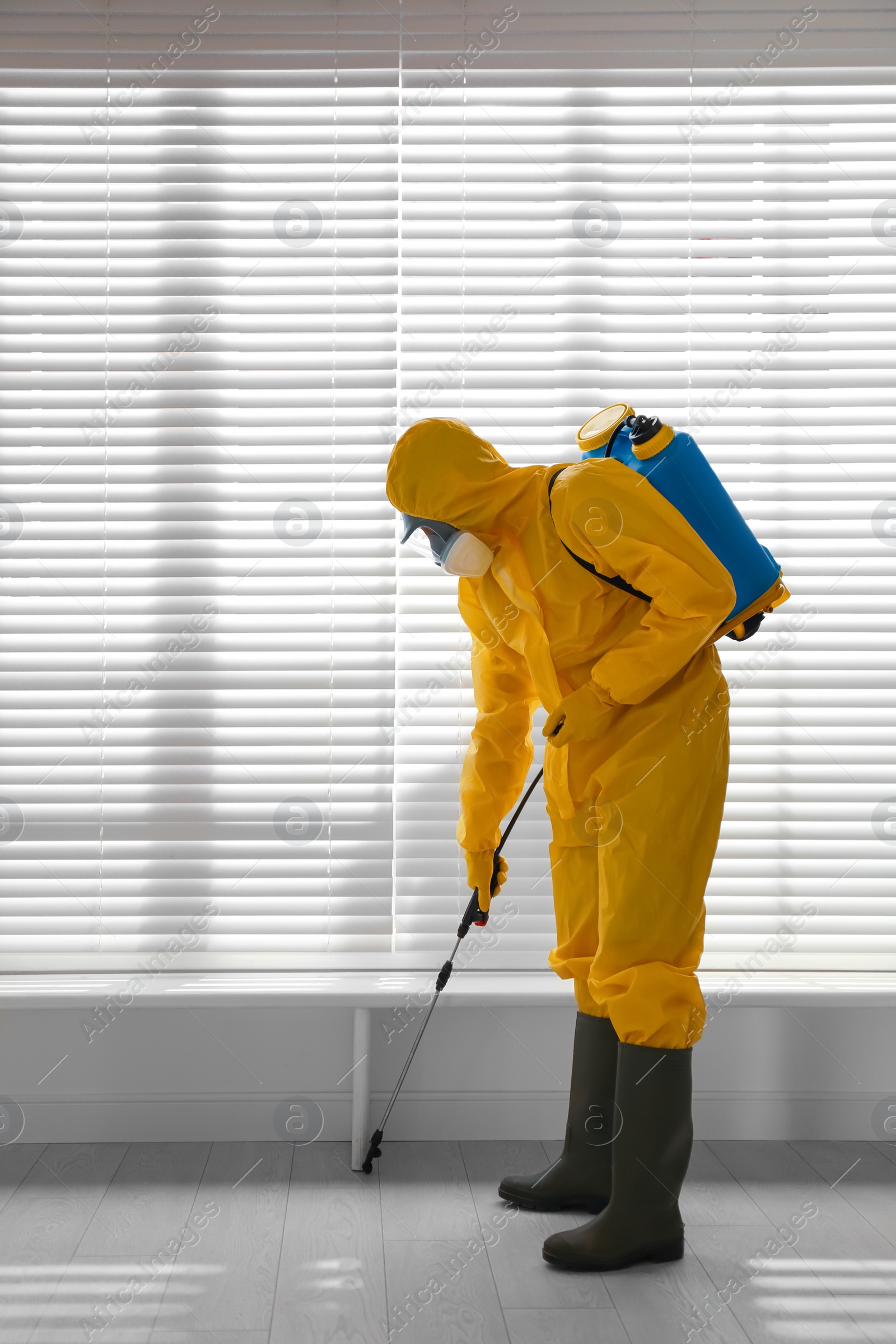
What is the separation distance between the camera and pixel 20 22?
240 cm

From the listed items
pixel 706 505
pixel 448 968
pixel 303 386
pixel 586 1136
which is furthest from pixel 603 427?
pixel 586 1136

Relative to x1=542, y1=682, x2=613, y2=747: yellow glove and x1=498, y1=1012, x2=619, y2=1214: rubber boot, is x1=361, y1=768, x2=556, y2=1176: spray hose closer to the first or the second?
x1=542, y1=682, x2=613, y2=747: yellow glove

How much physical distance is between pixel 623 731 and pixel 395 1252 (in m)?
1.08

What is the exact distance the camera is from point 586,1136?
6.43 feet

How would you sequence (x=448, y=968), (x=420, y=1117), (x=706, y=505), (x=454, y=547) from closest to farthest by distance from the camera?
(x=706, y=505), (x=454, y=547), (x=448, y=968), (x=420, y=1117)

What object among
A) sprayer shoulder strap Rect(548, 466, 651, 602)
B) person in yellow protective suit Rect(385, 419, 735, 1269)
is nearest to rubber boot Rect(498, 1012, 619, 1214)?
person in yellow protective suit Rect(385, 419, 735, 1269)

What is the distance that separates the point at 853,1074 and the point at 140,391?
2478mm

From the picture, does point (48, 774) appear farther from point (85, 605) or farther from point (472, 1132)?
point (472, 1132)

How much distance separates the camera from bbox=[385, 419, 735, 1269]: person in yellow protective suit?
1.72m

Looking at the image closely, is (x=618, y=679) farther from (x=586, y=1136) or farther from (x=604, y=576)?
(x=586, y=1136)

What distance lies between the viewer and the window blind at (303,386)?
2396 millimetres

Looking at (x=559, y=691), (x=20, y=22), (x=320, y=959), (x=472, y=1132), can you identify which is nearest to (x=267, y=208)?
(x=20, y=22)

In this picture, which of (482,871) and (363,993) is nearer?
(482,871)

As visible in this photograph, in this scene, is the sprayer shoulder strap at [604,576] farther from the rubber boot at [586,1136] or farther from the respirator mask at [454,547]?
the rubber boot at [586,1136]
